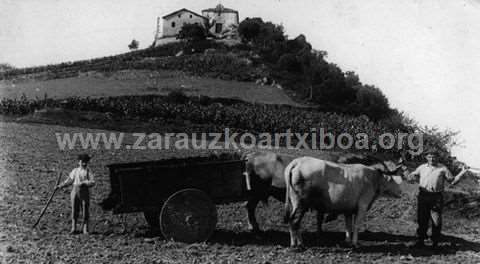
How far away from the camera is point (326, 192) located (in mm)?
9266

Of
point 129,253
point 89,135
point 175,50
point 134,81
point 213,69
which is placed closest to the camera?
point 129,253

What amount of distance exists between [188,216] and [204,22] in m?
71.6

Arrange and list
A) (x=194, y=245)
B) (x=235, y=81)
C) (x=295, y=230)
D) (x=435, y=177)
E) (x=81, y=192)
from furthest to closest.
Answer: (x=235, y=81) < (x=435, y=177) < (x=81, y=192) < (x=295, y=230) < (x=194, y=245)

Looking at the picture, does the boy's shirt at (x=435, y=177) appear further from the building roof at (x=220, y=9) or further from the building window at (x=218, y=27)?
the building roof at (x=220, y=9)

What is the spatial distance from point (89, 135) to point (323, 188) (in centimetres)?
1525

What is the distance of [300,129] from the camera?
29.7 m

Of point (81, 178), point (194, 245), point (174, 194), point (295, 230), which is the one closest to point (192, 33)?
point (81, 178)

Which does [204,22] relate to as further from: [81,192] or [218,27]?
[81,192]

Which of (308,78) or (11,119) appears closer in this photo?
(11,119)

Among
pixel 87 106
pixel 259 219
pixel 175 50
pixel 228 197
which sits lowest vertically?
pixel 259 219

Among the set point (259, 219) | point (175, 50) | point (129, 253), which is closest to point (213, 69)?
point (175, 50)

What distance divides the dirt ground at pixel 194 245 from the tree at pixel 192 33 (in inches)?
2254

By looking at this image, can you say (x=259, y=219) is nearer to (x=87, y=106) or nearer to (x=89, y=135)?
(x=89, y=135)

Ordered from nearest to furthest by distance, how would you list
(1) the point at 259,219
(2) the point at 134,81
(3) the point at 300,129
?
1. (1) the point at 259,219
2. (3) the point at 300,129
3. (2) the point at 134,81
